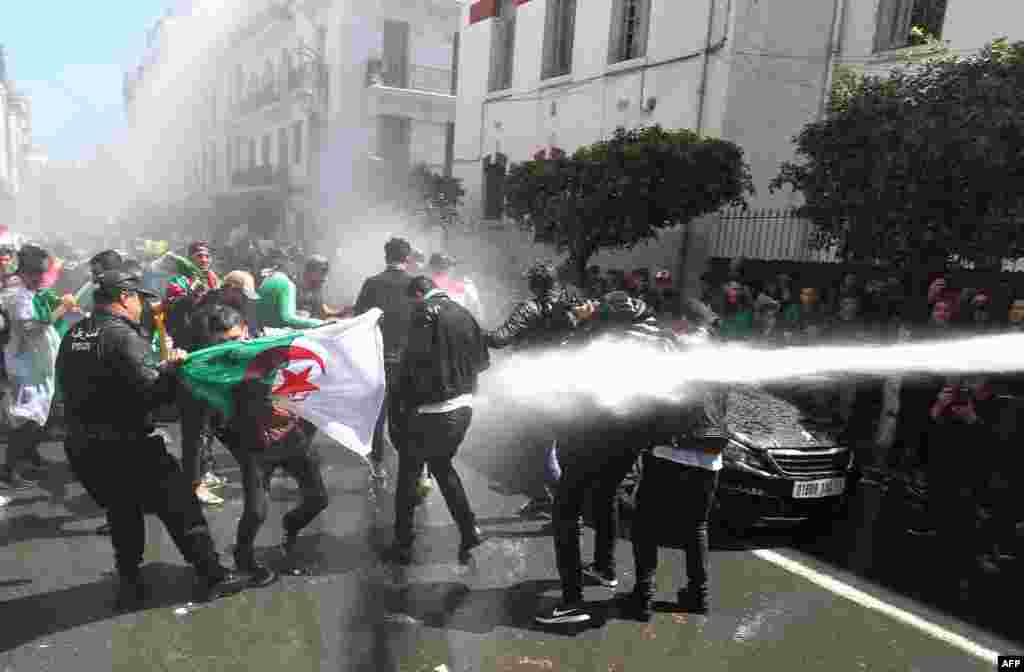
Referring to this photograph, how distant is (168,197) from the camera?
54.3 meters

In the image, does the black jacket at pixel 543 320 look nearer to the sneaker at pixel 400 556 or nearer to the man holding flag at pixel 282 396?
the man holding flag at pixel 282 396

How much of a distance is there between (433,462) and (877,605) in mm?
2694

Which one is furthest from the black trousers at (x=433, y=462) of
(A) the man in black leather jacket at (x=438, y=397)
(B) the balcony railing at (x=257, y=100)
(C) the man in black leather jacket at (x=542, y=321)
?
(B) the balcony railing at (x=257, y=100)

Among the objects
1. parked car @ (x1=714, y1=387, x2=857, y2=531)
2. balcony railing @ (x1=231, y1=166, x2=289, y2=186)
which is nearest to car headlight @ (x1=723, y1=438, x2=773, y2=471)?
parked car @ (x1=714, y1=387, x2=857, y2=531)

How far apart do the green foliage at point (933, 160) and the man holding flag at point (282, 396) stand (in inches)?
202

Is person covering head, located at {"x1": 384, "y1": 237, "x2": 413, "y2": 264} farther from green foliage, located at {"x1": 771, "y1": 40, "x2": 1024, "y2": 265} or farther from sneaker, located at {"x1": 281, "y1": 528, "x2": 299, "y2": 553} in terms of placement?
green foliage, located at {"x1": 771, "y1": 40, "x2": 1024, "y2": 265}

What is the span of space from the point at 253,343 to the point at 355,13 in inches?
1025

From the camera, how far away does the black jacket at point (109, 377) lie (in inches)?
136

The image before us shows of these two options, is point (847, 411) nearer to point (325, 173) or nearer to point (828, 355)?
point (828, 355)

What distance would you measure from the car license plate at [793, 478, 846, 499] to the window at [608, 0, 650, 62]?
37.8 feet

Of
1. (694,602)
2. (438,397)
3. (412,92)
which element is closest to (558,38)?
(412,92)

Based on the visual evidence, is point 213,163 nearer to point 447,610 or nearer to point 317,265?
point 317,265

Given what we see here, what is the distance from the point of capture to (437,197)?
1852 centimetres

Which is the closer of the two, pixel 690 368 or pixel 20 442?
pixel 690 368
